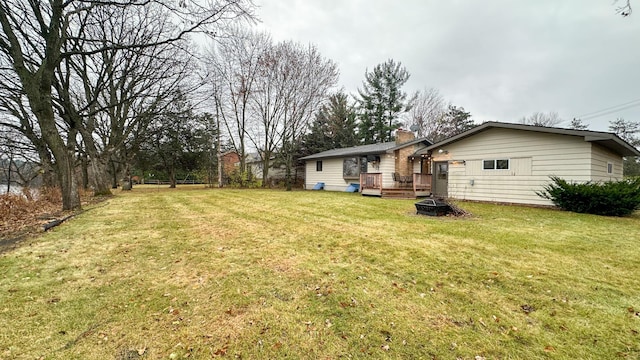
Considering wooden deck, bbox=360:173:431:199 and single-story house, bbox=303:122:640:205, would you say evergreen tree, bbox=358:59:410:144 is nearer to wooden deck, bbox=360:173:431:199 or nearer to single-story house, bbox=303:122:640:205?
single-story house, bbox=303:122:640:205

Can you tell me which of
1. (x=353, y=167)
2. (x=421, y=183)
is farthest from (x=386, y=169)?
(x=353, y=167)

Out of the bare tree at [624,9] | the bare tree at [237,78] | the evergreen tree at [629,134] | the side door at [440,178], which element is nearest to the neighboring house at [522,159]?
the side door at [440,178]

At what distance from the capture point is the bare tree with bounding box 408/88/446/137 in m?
25.7

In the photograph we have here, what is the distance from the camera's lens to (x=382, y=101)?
26328 mm

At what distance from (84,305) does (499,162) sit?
12562 millimetres

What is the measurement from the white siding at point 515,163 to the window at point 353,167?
17.5 ft

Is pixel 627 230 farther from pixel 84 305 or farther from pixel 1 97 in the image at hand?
pixel 1 97

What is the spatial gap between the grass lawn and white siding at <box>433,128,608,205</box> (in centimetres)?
462

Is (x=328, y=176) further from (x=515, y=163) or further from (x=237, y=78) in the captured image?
(x=515, y=163)

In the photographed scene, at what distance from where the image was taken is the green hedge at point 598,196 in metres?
7.39

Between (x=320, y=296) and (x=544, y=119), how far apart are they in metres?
37.9

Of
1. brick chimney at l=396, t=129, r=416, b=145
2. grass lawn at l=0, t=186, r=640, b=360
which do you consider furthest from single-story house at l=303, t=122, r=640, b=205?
grass lawn at l=0, t=186, r=640, b=360

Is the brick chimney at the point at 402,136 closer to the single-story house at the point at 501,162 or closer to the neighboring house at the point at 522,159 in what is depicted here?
the single-story house at the point at 501,162

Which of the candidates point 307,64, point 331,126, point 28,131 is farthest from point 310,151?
point 28,131
